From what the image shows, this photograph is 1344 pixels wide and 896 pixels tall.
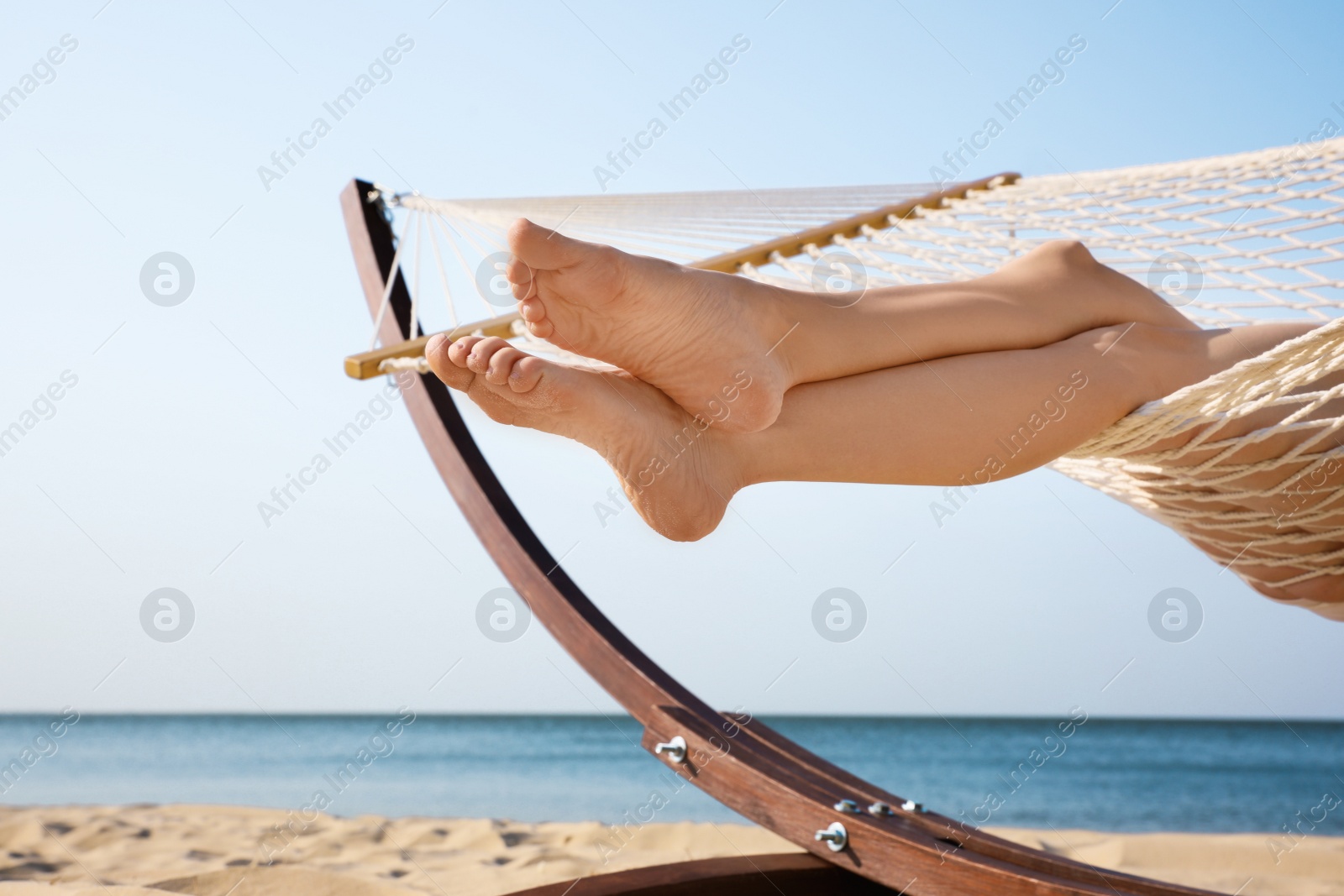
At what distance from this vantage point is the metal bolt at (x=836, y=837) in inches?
42.1

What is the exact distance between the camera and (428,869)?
2.76 meters

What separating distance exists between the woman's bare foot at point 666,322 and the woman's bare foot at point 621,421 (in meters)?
0.03

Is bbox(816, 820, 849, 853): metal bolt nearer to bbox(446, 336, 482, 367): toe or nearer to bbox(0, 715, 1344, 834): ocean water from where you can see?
bbox(446, 336, 482, 367): toe

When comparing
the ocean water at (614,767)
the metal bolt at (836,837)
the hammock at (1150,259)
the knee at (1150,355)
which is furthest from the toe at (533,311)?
the ocean water at (614,767)

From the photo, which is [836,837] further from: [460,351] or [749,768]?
[460,351]

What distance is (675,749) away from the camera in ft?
3.84

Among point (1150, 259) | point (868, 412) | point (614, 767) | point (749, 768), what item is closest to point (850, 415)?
point (868, 412)

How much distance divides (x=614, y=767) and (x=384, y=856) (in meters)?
4.11

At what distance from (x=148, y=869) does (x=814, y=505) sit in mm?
Result: 2044

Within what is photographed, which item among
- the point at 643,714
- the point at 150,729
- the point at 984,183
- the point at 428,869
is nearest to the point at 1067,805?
the point at 428,869

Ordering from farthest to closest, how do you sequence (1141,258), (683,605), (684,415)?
(683,605) < (1141,258) < (684,415)

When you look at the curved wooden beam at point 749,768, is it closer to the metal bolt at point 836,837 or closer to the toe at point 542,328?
the metal bolt at point 836,837

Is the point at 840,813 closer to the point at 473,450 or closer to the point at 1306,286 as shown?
the point at 473,450

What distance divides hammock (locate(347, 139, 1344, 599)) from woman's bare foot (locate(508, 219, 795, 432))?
13cm
